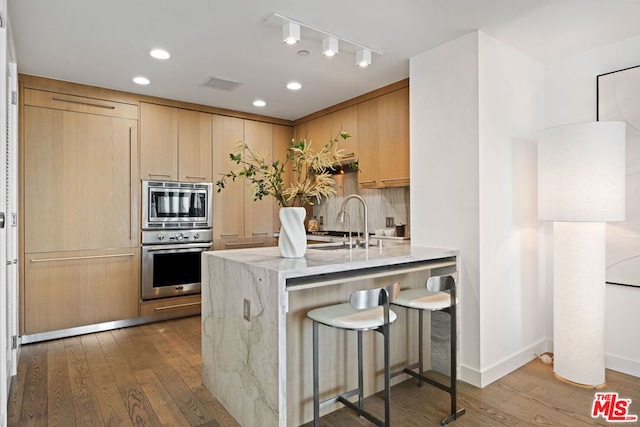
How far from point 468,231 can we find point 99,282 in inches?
137

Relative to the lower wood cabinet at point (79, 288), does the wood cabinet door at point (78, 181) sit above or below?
above

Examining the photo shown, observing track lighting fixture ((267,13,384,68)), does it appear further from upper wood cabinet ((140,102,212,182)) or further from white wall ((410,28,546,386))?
upper wood cabinet ((140,102,212,182))

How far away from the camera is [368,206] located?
4375 millimetres

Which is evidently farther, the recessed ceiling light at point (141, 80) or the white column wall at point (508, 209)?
the recessed ceiling light at point (141, 80)

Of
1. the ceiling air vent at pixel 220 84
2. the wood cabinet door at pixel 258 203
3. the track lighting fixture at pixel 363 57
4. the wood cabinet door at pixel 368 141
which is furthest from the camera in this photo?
the wood cabinet door at pixel 258 203

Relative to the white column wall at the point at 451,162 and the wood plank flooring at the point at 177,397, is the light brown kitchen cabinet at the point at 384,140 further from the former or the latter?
the wood plank flooring at the point at 177,397

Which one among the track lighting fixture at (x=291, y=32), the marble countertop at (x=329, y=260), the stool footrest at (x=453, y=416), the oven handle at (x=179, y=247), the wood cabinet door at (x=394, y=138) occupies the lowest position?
the stool footrest at (x=453, y=416)

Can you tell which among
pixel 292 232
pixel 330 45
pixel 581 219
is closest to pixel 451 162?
pixel 581 219

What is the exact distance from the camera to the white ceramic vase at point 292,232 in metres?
2.25

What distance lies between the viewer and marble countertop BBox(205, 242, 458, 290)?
1871 millimetres

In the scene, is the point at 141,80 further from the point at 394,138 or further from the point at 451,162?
the point at 451,162

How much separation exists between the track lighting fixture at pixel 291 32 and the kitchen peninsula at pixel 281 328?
142 centimetres

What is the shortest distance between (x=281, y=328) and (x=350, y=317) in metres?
0.35

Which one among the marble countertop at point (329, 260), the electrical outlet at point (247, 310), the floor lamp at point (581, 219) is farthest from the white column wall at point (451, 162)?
the electrical outlet at point (247, 310)
